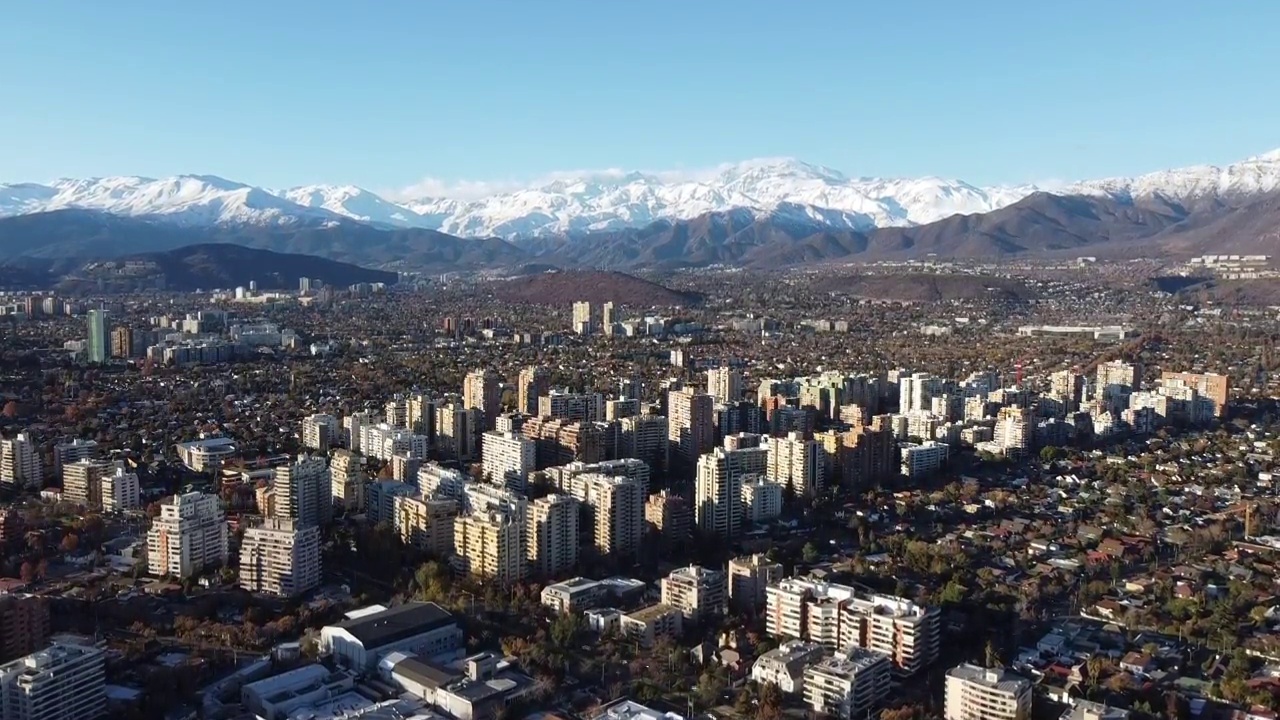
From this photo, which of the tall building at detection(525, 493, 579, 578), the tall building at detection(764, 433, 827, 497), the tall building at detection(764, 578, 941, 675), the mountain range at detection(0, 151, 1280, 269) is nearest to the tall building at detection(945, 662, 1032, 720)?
the tall building at detection(764, 578, 941, 675)

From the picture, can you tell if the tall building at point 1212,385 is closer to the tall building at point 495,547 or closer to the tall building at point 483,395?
the tall building at point 483,395

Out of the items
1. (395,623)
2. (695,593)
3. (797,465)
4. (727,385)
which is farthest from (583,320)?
(395,623)

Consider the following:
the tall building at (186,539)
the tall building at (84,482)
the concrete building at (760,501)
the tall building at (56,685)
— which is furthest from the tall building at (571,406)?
the tall building at (56,685)

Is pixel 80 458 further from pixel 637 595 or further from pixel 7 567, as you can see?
pixel 637 595

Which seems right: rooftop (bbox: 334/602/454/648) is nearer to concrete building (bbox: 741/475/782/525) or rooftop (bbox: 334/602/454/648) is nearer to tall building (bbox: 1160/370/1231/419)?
concrete building (bbox: 741/475/782/525)

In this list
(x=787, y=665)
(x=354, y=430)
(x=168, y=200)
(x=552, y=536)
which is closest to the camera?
(x=787, y=665)

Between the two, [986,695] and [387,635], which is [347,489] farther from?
[986,695]
